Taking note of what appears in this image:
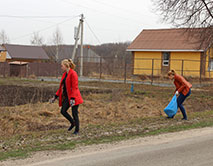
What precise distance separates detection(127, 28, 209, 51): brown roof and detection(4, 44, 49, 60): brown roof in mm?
25422

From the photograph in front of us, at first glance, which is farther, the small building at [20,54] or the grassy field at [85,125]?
the small building at [20,54]

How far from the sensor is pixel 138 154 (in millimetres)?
5820

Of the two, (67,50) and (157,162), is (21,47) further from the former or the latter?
(157,162)

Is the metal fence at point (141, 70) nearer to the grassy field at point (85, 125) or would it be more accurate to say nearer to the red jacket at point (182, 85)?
the grassy field at point (85, 125)

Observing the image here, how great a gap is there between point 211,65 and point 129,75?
328 inches

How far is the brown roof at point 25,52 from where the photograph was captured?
52562 millimetres

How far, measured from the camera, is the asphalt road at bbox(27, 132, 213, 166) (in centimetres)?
523

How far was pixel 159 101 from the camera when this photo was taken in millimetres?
15164

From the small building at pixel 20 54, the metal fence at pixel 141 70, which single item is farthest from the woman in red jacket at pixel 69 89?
the small building at pixel 20 54

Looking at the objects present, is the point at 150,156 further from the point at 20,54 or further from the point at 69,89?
the point at 20,54

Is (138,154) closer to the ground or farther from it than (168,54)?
closer to the ground

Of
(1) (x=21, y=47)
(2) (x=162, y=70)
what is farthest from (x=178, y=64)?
(1) (x=21, y=47)

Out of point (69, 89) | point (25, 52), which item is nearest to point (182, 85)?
point (69, 89)

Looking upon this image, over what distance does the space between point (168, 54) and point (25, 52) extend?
31372 millimetres
